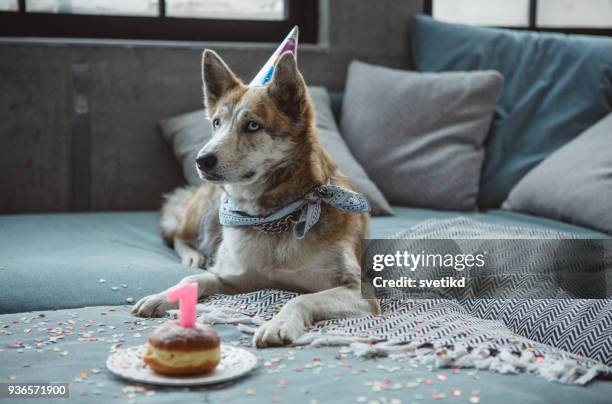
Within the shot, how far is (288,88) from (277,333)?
0.72 metres

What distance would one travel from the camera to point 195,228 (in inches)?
103

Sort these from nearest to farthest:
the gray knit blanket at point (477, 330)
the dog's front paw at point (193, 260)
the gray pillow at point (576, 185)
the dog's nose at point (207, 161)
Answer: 1. the gray knit blanket at point (477, 330)
2. the dog's nose at point (207, 161)
3. the dog's front paw at point (193, 260)
4. the gray pillow at point (576, 185)

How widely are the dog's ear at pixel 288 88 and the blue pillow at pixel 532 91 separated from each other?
1377 mm

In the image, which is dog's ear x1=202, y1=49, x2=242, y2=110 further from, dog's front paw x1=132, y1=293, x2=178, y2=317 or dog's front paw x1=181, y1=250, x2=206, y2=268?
dog's front paw x1=132, y1=293, x2=178, y2=317

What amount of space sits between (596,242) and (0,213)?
232 centimetres

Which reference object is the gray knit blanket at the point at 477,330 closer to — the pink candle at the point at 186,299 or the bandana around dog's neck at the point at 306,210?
the bandana around dog's neck at the point at 306,210

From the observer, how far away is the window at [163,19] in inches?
131

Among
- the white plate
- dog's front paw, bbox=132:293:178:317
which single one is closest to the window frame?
dog's front paw, bbox=132:293:178:317

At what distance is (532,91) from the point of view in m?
3.24

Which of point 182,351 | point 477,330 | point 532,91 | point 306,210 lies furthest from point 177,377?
point 532,91

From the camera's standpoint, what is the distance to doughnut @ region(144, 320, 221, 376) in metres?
1.26

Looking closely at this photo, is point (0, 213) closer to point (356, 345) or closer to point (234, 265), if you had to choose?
point (234, 265)

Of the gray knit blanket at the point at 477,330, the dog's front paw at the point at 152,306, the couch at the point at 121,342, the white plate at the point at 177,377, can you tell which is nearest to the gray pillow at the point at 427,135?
the couch at the point at 121,342

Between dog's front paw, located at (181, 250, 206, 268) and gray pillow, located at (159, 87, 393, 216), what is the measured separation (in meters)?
0.53
